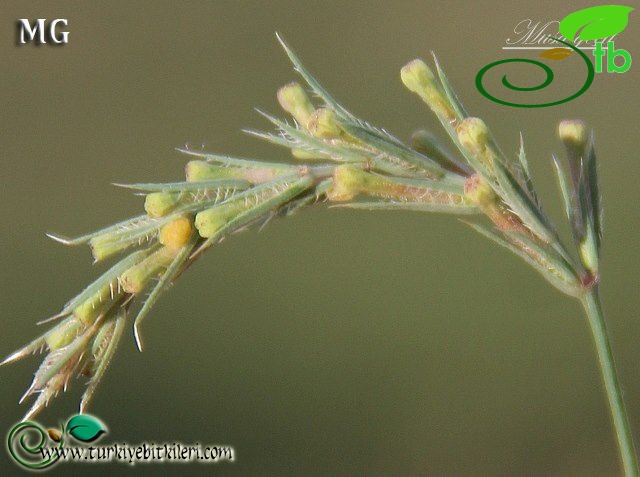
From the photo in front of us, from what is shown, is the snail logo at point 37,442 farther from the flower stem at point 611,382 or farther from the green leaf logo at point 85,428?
the flower stem at point 611,382

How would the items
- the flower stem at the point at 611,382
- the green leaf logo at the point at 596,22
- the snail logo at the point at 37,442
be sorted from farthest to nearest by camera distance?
1. the green leaf logo at the point at 596,22
2. the snail logo at the point at 37,442
3. the flower stem at the point at 611,382

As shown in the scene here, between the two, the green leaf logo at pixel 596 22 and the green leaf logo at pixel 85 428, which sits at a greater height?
the green leaf logo at pixel 596 22

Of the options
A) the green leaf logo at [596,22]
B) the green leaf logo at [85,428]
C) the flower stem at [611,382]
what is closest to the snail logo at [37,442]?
the green leaf logo at [85,428]

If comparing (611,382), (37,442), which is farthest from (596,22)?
(37,442)

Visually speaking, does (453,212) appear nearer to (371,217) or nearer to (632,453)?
(632,453)

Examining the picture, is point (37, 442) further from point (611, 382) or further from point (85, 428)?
point (611, 382)

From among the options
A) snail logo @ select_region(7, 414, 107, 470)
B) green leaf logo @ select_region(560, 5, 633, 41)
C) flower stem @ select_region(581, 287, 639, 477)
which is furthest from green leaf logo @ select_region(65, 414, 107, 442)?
green leaf logo @ select_region(560, 5, 633, 41)

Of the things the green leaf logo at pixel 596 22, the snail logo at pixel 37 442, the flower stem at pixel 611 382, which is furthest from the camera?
the green leaf logo at pixel 596 22
